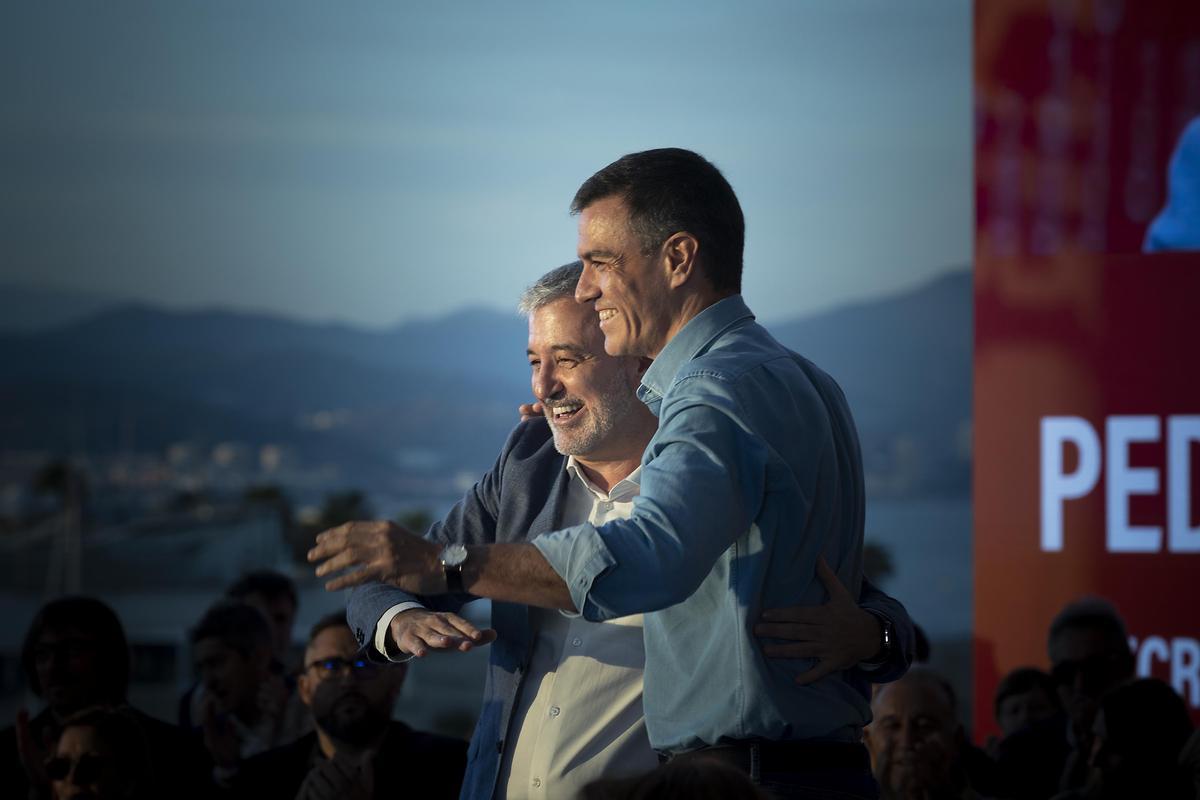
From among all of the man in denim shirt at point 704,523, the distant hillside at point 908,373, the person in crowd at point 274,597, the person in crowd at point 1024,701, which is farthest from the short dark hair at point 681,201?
the distant hillside at point 908,373

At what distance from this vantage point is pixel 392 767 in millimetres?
3160

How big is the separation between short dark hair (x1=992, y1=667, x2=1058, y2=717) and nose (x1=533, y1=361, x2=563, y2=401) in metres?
2.49

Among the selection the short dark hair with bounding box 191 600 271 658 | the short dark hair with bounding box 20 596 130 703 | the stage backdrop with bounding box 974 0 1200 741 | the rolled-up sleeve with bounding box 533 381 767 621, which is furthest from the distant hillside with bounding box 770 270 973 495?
the rolled-up sleeve with bounding box 533 381 767 621

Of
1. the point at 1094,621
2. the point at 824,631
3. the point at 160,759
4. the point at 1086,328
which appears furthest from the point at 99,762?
the point at 1086,328

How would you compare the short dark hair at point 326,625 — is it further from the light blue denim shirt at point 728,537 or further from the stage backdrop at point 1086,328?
the stage backdrop at point 1086,328

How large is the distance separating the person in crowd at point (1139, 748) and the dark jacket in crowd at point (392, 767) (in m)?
1.26

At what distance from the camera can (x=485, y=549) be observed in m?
1.54

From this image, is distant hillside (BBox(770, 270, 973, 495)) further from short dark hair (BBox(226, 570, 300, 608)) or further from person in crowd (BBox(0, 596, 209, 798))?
person in crowd (BBox(0, 596, 209, 798))

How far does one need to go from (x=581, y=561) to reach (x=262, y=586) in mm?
3194

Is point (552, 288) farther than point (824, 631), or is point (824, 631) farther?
point (552, 288)

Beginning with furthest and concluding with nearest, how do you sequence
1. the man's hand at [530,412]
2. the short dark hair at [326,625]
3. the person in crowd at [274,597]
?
the person in crowd at [274,597]
the short dark hair at [326,625]
the man's hand at [530,412]

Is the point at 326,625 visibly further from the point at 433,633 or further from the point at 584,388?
the point at 433,633

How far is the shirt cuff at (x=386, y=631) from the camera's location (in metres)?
1.93

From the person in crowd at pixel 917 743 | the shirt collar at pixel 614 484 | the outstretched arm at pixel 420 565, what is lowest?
the person in crowd at pixel 917 743
